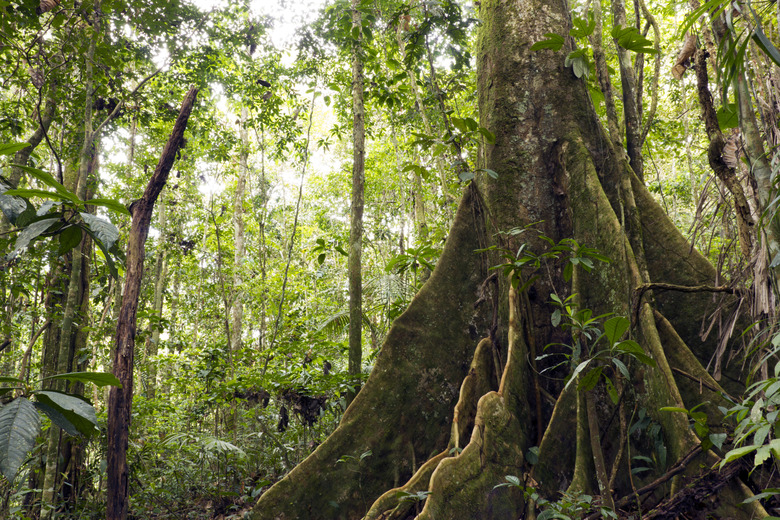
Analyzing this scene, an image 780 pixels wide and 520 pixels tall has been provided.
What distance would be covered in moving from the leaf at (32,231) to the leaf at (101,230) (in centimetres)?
6

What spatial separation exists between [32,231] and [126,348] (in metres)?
2.44

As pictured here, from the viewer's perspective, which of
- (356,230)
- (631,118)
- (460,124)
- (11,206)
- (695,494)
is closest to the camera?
(11,206)

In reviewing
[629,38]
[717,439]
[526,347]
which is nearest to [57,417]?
[717,439]

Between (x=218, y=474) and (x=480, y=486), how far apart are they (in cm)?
331

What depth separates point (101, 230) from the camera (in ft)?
3.69

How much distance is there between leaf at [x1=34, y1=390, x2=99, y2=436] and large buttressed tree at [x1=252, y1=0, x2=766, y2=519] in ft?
5.30

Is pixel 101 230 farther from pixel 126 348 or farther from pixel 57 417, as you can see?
pixel 126 348

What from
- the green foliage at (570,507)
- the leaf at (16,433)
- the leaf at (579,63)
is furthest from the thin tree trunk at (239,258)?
the leaf at (16,433)

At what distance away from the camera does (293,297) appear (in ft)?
25.4

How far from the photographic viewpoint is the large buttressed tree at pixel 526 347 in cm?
230

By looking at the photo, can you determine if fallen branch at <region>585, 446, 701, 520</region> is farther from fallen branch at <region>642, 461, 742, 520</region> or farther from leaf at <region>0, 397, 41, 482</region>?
leaf at <region>0, 397, 41, 482</region>

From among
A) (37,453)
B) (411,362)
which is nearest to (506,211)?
(411,362)

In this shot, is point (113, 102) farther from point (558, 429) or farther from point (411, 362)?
point (558, 429)

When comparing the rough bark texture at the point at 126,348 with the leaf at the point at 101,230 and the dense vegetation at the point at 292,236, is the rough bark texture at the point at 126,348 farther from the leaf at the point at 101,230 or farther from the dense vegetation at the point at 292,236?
the leaf at the point at 101,230
